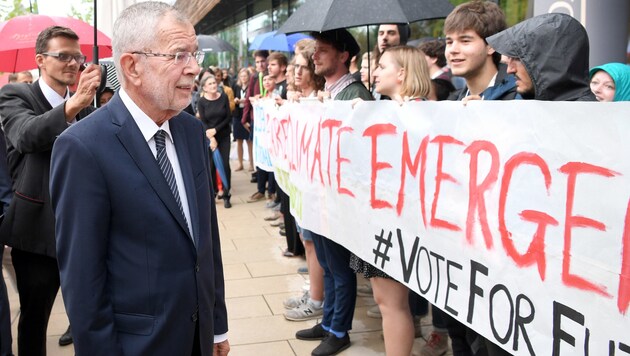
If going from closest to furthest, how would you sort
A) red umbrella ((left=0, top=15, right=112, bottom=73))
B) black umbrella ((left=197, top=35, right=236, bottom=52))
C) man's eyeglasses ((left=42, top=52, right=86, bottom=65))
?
man's eyeglasses ((left=42, top=52, right=86, bottom=65)) → red umbrella ((left=0, top=15, right=112, bottom=73)) → black umbrella ((left=197, top=35, right=236, bottom=52))

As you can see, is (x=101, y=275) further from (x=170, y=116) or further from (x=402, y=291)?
(x=402, y=291)

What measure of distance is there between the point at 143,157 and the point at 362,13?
224cm

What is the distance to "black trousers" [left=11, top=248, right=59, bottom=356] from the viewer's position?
3.38 meters

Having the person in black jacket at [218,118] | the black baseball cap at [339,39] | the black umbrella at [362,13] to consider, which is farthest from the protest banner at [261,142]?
the black umbrella at [362,13]

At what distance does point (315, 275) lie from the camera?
4.73m

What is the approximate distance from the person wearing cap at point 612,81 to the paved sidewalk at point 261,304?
6.48 ft

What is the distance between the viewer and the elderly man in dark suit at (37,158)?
308 centimetres

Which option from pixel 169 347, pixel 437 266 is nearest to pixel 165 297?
pixel 169 347

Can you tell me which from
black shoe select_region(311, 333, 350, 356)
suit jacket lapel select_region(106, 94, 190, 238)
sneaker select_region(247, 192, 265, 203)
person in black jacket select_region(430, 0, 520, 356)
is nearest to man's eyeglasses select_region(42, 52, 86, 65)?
suit jacket lapel select_region(106, 94, 190, 238)

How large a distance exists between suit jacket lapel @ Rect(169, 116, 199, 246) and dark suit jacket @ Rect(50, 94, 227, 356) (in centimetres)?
2

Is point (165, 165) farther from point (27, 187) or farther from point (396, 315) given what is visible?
point (396, 315)

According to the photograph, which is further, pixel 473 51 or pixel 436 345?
pixel 436 345

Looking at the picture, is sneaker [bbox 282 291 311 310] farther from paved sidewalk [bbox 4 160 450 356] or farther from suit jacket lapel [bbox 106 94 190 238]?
suit jacket lapel [bbox 106 94 190 238]

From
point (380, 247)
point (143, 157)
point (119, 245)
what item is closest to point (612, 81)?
point (380, 247)
